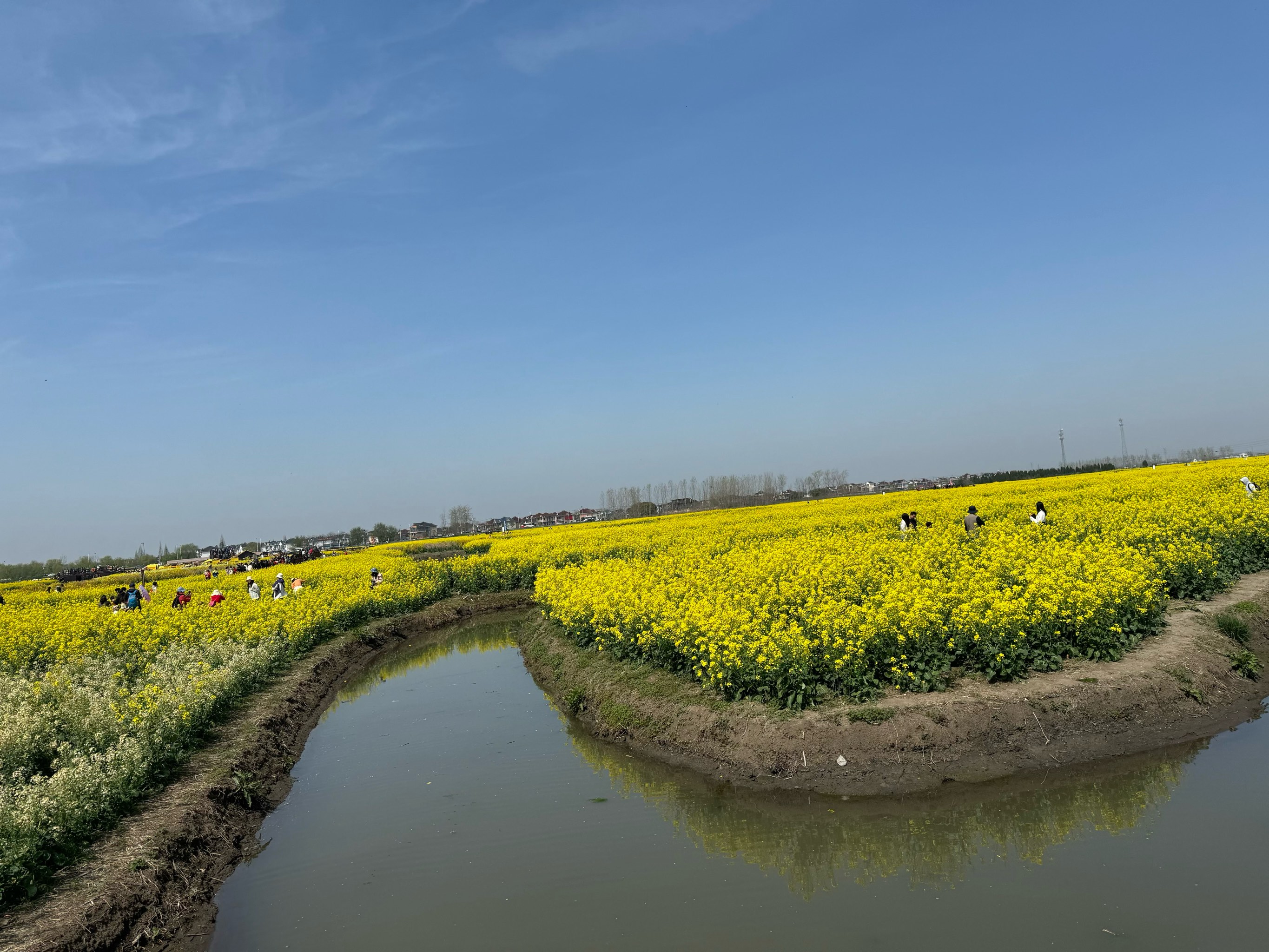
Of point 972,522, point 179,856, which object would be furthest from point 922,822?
point 972,522

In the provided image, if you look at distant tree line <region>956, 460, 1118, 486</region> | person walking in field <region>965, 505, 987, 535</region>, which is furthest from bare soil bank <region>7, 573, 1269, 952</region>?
distant tree line <region>956, 460, 1118, 486</region>

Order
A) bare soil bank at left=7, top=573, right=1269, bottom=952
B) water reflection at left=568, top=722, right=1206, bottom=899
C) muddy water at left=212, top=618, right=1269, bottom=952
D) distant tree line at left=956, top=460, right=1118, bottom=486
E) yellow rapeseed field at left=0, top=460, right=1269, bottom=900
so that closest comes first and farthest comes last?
muddy water at left=212, top=618, right=1269, bottom=952
water reflection at left=568, top=722, right=1206, bottom=899
bare soil bank at left=7, top=573, right=1269, bottom=952
yellow rapeseed field at left=0, top=460, right=1269, bottom=900
distant tree line at left=956, top=460, right=1118, bottom=486

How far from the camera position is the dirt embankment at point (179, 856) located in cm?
705

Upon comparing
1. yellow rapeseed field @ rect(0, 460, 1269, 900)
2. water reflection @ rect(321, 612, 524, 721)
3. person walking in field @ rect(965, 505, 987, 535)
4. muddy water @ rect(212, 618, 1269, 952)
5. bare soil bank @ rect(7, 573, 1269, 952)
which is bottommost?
water reflection @ rect(321, 612, 524, 721)

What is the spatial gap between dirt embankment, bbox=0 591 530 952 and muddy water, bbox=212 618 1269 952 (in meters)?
0.41

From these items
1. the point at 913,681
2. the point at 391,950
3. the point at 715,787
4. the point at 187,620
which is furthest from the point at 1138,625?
the point at 187,620

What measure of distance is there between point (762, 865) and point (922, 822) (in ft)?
6.21

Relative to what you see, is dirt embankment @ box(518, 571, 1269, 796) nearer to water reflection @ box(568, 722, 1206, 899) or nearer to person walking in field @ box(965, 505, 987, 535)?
water reflection @ box(568, 722, 1206, 899)

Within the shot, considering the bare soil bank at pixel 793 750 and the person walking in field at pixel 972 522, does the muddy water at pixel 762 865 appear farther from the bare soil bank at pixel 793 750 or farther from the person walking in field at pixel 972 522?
the person walking in field at pixel 972 522

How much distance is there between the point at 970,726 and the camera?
9.41 meters

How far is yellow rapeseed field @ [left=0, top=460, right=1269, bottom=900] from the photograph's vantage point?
1032 cm

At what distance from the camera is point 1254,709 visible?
10.3 metres

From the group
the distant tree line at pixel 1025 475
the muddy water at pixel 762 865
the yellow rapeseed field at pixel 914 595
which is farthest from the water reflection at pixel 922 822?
the distant tree line at pixel 1025 475

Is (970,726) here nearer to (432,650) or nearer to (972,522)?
(972,522)
